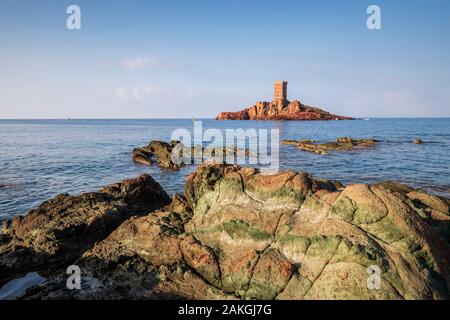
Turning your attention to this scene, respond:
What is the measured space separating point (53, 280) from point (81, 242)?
2434 mm

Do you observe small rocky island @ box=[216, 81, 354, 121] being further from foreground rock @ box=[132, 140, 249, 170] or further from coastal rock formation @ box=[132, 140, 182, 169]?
coastal rock formation @ box=[132, 140, 182, 169]

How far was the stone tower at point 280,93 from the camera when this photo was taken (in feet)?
577

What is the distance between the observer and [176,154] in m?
35.0

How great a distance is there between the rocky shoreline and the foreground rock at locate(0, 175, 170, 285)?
5 centimetres

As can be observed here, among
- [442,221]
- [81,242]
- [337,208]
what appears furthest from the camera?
[81,242]

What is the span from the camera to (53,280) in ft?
25.9

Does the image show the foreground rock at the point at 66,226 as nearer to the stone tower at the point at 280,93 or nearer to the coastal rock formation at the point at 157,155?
the coastal rock formation at the point at 157,155

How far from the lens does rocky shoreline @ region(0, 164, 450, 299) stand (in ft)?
21.9

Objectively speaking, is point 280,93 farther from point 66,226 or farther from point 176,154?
point 66,226

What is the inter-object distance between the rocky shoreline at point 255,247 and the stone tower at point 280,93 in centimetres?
17167

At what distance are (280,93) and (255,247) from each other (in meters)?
179

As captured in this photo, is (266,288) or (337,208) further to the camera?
(337,208)

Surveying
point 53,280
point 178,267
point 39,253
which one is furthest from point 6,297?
point 178,267
